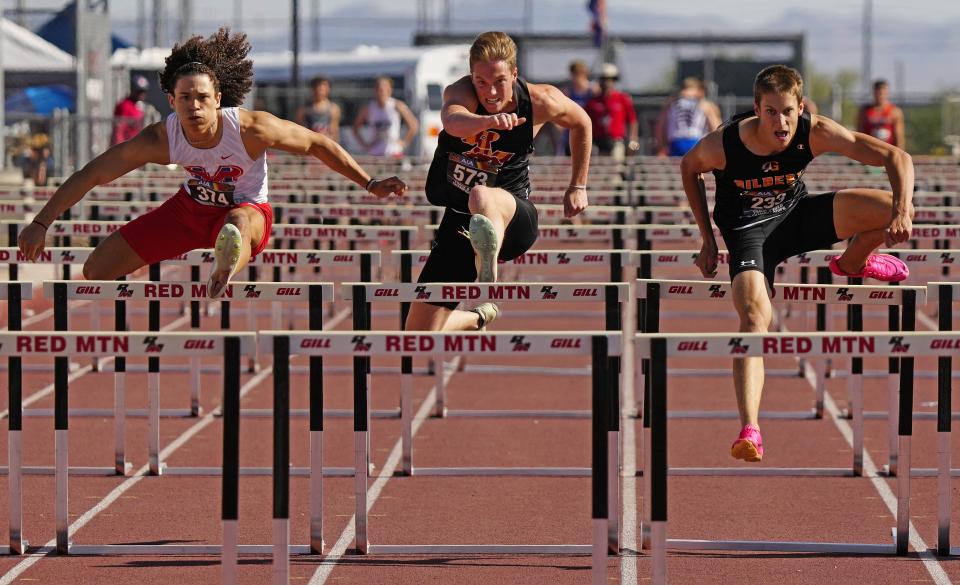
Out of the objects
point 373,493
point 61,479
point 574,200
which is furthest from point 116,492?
point 574,200

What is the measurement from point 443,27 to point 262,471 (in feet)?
168

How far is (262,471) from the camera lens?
Result: 8.71 meters

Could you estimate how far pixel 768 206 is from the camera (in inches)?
310

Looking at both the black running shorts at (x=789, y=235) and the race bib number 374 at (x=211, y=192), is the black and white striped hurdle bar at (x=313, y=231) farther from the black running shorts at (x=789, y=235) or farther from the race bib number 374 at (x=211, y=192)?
the black running shorts at (x=789, y=235)

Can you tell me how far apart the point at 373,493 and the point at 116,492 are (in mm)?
1193

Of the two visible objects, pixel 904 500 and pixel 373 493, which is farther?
pixel 373 493

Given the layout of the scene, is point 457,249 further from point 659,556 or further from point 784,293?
point 659,556

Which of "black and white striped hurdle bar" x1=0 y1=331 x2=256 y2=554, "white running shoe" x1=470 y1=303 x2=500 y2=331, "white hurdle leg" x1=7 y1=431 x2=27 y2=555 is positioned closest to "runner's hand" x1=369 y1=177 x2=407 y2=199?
"white running shoe" x1=470 y1=303 x2=500 y2=331

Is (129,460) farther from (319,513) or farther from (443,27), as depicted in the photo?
(443,27)

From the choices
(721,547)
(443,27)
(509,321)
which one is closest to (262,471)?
(721,547)

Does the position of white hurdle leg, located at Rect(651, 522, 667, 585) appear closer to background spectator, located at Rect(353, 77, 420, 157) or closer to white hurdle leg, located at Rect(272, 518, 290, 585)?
white hurdle leg, located at Rect(272, 518, 290, 585)

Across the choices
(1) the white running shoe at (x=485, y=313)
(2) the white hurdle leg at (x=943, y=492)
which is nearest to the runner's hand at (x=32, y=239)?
(1) the white running shoe at (x=485, y=313)

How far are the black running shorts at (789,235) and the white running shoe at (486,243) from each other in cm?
101

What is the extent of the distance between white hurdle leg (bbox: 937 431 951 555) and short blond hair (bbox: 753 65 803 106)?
5.20ft
